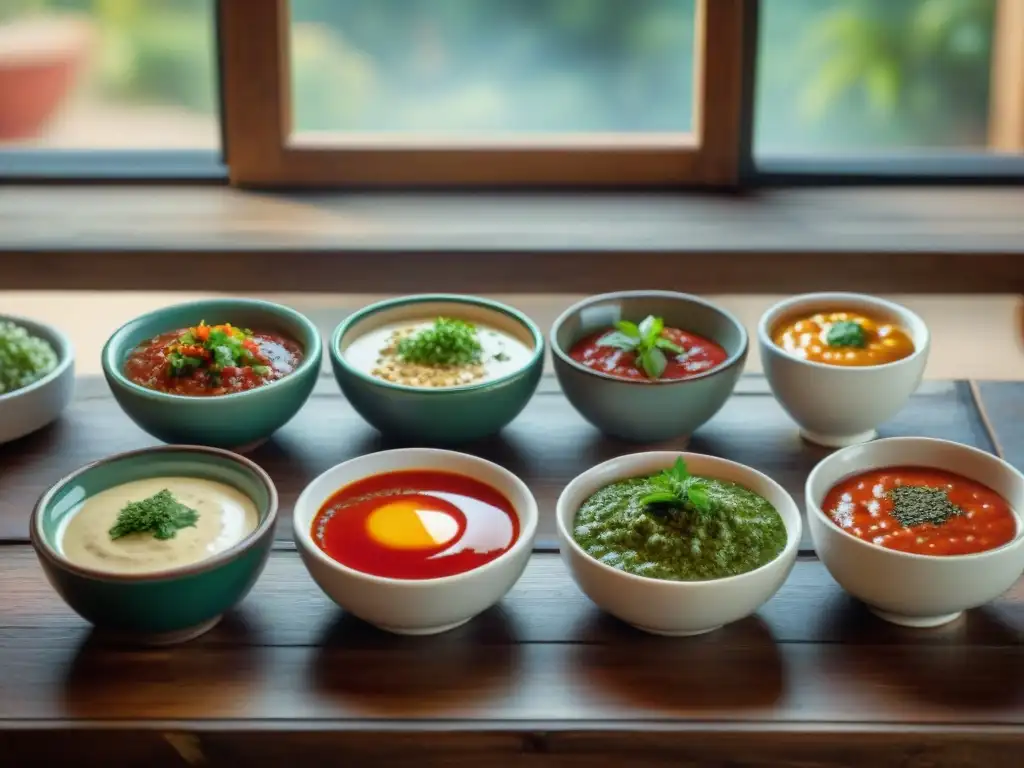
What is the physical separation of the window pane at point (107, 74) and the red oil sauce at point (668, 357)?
5.72 ft

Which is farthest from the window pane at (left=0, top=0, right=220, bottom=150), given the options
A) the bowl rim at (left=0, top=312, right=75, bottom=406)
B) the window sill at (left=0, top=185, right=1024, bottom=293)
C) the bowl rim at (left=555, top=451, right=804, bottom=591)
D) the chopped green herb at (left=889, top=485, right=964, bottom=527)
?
the chopped green herb at (left=889, top=485, right=964, bottom=527)

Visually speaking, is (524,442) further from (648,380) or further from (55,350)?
(55,350)

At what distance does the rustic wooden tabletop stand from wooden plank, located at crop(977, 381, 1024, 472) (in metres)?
0.40

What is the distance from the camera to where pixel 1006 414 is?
2232 mm

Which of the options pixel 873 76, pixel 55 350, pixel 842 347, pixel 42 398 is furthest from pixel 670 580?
pixel 873 76

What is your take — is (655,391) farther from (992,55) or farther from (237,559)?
(992,55)

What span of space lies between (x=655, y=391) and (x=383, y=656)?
0.64 meters

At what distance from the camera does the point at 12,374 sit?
7.00 feet

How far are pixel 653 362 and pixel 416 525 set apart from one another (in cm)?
54

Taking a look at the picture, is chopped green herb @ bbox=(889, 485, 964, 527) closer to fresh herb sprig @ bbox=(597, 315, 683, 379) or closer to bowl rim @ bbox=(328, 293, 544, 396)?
fresh herb sprig @ bbox=(597, 315, 683, 379)

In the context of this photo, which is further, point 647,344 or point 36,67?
point 36,67

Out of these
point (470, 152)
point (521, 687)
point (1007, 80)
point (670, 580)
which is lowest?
point (521, 687)

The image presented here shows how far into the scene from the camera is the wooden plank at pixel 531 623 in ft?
5.38

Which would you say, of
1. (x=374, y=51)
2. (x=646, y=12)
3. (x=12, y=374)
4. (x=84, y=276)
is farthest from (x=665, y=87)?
(x=12, y=374)
